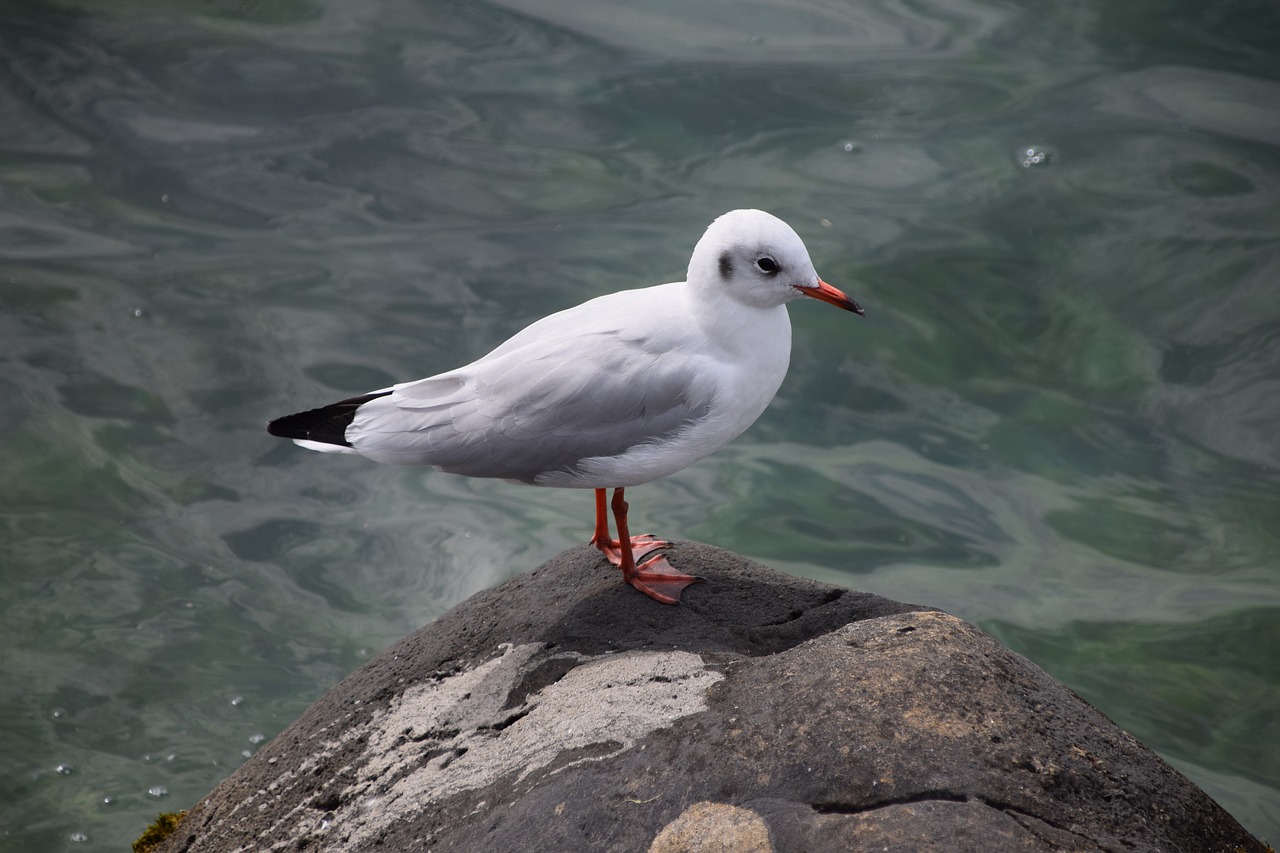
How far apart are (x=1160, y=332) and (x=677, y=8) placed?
16.7ft

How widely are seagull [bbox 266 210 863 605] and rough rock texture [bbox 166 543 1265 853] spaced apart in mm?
511

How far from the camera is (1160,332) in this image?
28.3 ft

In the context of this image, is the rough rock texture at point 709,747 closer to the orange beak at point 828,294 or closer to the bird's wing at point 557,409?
the bird's wing at point 557,409

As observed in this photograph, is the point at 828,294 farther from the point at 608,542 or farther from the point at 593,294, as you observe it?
the point at 593,294

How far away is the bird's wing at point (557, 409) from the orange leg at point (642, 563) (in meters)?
0.33

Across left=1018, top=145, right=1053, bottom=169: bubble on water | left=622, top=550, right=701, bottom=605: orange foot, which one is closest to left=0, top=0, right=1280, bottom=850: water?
left=1018, top=145, right=1053, bottom=169: bubble on water

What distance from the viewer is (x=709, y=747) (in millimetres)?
3141

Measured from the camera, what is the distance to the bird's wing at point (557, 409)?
4238 mm

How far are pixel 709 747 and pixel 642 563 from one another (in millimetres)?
1419

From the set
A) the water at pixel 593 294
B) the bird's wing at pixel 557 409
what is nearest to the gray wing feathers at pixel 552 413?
the bird's wing at pixel 557 409

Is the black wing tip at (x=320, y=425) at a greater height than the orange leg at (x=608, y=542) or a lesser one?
greater

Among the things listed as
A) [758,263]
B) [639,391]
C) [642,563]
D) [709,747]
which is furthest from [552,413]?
[709,747]

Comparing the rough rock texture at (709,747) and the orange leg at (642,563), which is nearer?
the rough rock texture at (709,747)

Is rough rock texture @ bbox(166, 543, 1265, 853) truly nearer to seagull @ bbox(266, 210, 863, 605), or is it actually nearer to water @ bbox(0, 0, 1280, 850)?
seagull @ bbox(266, 210, 863, 605)
